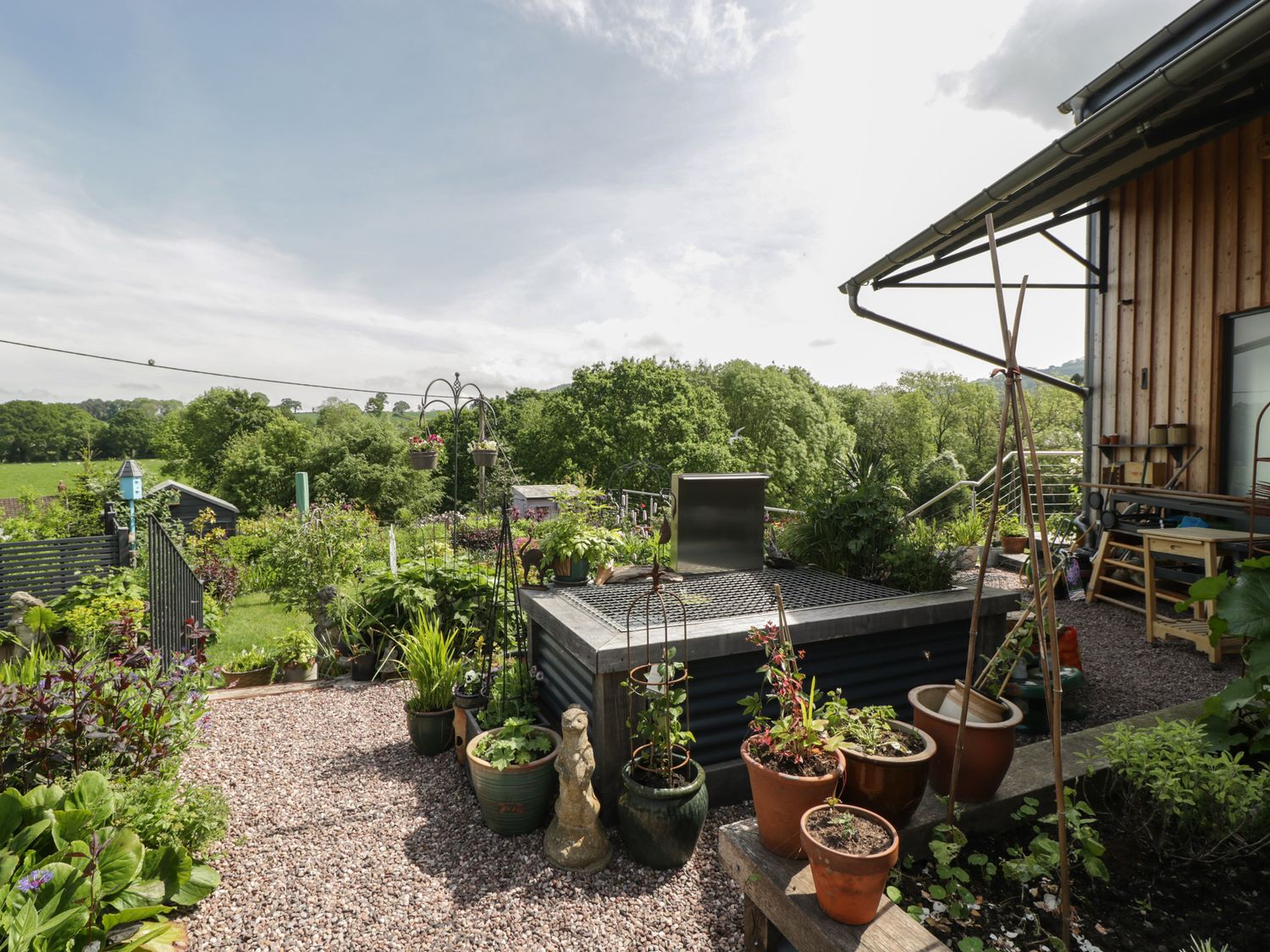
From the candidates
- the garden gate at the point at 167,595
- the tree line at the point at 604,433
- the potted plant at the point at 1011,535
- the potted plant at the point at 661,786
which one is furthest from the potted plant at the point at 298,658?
the tree line at the point at 604,433

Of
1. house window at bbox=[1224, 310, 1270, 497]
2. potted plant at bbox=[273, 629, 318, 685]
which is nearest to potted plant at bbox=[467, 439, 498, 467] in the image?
potted plant at bbox=[273, 629, 318, 685]

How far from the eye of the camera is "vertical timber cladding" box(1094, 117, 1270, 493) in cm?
457

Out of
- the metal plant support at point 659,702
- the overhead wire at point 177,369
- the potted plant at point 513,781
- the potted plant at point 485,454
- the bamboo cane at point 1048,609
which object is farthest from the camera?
the overhead wire at point 177,369

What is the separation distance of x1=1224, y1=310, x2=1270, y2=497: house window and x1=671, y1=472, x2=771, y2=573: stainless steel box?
12.0 feet

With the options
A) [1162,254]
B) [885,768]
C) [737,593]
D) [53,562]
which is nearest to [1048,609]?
[885,768]

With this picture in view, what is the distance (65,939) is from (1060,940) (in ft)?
8.26

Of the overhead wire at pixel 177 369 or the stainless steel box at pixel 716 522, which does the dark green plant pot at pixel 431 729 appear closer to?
the stainless steel box at pixel 716 522

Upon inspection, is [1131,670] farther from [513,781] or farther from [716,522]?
[513,781]

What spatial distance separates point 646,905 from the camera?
2.12m

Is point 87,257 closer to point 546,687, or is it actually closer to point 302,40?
point 302,40

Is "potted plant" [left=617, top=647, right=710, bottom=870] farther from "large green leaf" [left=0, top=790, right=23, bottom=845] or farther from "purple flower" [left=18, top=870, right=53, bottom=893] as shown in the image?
"large green leaf" [left=0, top=790, right=23, bottom=845]

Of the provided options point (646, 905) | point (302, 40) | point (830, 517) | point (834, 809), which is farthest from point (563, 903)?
point (302, 40)

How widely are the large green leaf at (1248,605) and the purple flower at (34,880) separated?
135 inches

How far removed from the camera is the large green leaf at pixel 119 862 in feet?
6.12
